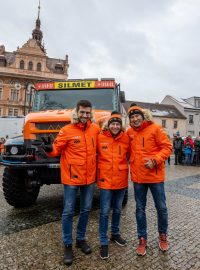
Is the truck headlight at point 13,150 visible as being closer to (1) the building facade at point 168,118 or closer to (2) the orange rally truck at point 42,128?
(2) the orange rally truck at point 42,128

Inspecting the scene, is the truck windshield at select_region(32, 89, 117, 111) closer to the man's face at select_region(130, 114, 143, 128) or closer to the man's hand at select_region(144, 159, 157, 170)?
the man's face at select_region(130, 114, 143, 128)

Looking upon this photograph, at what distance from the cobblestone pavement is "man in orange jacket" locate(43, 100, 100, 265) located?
1.07 ft

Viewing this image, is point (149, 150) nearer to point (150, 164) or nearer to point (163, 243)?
point (150, 164)

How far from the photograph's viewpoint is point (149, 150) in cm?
340

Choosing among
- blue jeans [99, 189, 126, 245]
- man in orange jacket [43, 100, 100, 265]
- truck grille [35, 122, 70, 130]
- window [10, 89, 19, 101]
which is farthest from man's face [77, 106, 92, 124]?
window [10, 89, 19, 101]

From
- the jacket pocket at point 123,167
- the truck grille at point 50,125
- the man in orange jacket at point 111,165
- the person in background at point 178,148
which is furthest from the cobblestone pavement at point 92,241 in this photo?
the person in background at point 178,148

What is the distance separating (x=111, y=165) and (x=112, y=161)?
2.3 inches

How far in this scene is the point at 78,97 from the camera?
19.6ft

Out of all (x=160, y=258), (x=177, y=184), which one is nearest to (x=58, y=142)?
(x=160, y=258)

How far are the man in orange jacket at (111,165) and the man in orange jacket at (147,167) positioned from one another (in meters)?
0.15

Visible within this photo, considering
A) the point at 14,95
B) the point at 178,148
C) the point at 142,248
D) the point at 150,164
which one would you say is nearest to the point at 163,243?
the point at 142,248

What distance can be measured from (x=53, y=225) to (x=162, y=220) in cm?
199

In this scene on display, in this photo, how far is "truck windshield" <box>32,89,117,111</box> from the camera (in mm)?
5895

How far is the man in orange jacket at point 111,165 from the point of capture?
3408 mm
